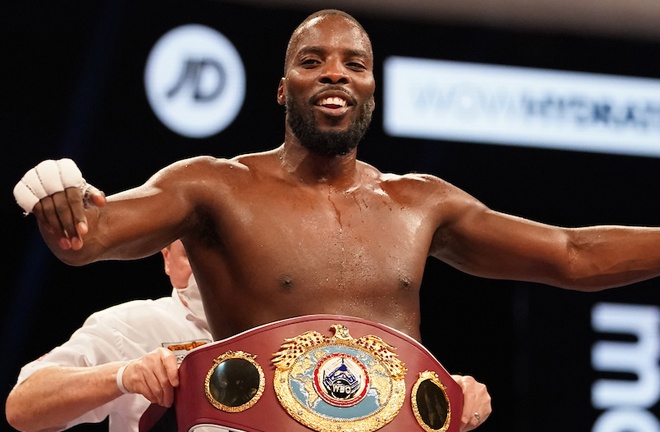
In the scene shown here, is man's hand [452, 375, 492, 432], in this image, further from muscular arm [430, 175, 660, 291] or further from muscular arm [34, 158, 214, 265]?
muscular arm [34, 158, 214, 265]

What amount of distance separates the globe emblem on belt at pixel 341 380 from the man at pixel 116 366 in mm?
230

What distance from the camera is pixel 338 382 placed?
181cm

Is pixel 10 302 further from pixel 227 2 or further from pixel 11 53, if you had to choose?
pixel 227 2

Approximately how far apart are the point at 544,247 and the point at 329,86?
1.61 ft

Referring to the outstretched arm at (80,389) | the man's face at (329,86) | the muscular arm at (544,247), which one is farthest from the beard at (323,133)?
the outstretched arm at (80,389)

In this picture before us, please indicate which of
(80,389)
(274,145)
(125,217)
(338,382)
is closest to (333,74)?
(125,217)

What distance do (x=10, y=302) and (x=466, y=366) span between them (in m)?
1.60

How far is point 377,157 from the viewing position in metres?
3.96

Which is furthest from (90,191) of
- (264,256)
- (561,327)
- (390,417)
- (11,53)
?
(561,327)

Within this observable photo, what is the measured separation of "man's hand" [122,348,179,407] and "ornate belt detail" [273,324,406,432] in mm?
164

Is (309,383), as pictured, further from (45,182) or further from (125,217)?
(45,182)

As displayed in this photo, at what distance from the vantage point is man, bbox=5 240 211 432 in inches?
73.4

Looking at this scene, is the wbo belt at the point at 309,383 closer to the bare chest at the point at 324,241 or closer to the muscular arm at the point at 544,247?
the bare chest at the point at 324,241

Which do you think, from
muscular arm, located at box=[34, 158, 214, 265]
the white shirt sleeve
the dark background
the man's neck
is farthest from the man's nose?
the dark background
